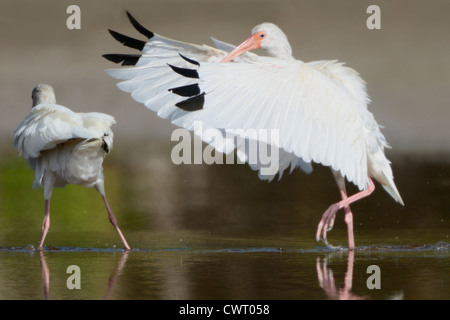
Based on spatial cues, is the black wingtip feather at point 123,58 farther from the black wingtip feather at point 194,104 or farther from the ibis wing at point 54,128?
the black wingtip feather at point 194,104

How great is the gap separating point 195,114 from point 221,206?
7.37 m

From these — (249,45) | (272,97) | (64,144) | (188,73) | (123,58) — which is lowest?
(64,144)

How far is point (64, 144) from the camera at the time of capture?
11328 mm

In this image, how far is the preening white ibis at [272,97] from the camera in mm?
8508

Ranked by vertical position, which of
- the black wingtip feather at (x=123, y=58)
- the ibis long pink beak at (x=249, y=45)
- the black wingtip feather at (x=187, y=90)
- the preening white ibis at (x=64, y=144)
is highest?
the ibis long pink beak at (x=249, y=45)

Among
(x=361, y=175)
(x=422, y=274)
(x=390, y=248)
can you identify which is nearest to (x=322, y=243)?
(x=390, y=248)

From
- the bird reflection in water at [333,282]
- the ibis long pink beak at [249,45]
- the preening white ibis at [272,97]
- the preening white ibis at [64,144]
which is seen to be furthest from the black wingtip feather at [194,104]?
the preening white ibis at [64,144]

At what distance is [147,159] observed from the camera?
19.9 metres

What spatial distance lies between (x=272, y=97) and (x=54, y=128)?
3.08 metres

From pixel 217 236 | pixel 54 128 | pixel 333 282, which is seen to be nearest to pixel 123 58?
pixel 54 128

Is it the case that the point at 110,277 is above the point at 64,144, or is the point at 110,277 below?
below

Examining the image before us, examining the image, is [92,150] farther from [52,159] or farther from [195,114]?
[195,114]

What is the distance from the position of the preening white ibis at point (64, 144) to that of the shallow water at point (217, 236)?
82 centimetres

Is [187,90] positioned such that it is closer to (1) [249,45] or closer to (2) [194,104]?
(2) [194,104]
